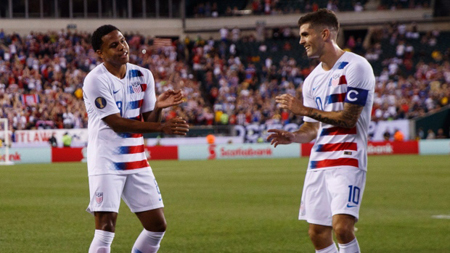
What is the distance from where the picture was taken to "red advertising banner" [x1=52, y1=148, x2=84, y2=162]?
32344mm

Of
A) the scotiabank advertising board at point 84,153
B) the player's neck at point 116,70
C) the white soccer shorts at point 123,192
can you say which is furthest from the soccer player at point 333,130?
the scotiabank advertising board at point 84,153

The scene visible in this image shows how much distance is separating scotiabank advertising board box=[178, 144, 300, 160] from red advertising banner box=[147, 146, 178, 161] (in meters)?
0.25

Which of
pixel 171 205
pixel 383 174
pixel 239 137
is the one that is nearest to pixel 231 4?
pixel 239 137

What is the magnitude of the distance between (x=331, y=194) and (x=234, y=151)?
2882 centimetres

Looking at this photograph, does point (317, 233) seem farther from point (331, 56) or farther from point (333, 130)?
point (331, 56)

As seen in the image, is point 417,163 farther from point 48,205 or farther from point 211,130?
point 48,205

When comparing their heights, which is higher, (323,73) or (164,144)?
(323,73)

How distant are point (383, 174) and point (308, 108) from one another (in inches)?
678

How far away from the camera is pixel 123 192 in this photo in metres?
6.31

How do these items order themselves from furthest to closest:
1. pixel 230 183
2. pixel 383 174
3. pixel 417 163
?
1. pixel 417 163
2. pixel 383 174
3. pixel 230 183

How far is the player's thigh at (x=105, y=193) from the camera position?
19.8ft

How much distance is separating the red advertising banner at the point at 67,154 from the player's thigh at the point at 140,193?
26857mm

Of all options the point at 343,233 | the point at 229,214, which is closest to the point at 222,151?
the point at 229,214

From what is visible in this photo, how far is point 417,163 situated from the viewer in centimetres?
2778
